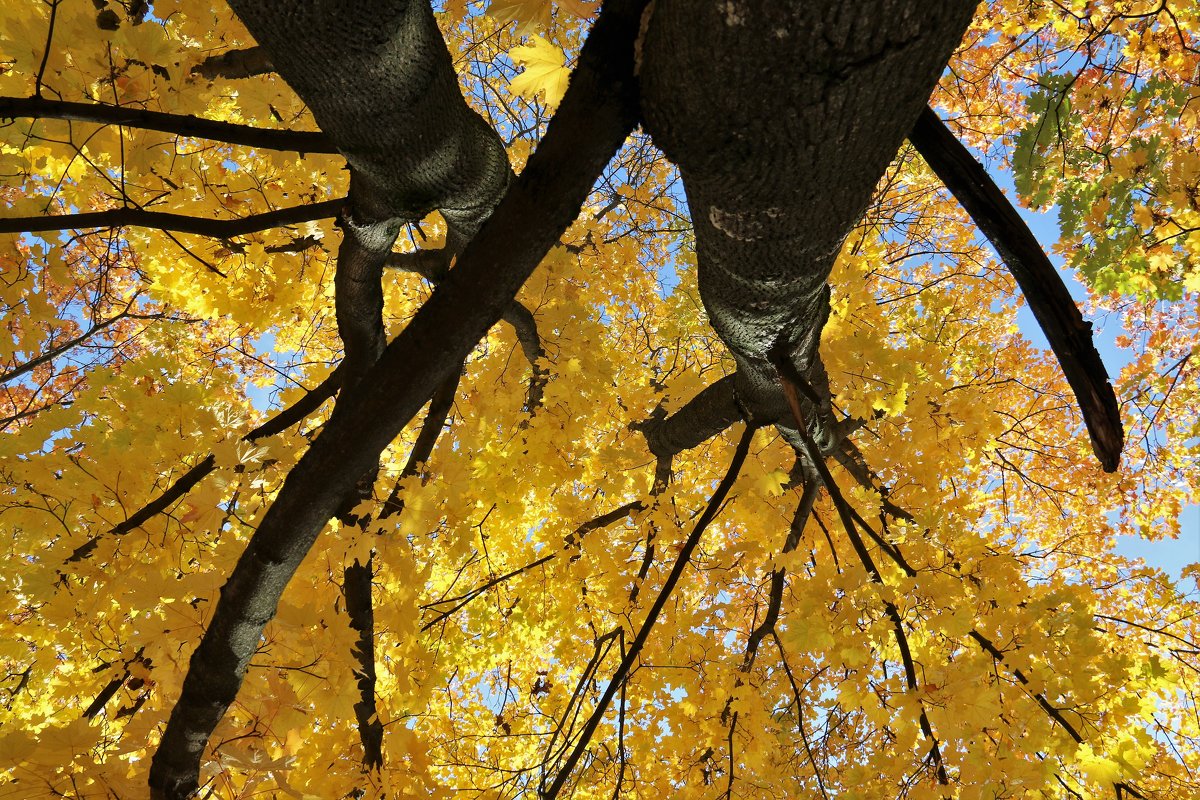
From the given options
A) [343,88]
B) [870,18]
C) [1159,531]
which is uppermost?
[1159,531]

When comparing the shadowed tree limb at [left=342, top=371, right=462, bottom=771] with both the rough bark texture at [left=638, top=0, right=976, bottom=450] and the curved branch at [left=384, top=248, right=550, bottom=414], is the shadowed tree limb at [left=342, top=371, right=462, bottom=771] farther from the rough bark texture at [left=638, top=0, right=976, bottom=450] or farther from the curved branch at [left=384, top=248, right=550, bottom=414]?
the rough bark texture at [left=638, top=0, right=976, bottom=450]

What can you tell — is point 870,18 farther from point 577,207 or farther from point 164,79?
point 164,79

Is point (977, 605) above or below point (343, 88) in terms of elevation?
below

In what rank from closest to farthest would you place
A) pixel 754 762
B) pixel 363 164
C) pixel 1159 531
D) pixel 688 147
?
1. pixel 688 147
2. pixel 363 164
3. pixel 754 762
4. pixel 1159 531

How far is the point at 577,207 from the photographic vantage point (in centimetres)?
127

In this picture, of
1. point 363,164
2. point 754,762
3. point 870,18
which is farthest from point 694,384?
point 870,18

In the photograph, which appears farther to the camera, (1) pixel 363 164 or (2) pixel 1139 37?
(2) pixel 1139 37

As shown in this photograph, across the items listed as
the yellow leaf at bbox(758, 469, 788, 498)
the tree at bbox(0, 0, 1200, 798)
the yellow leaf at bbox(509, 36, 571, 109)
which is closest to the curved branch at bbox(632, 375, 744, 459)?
the tree at bbox(0, 0, 1200, 798)

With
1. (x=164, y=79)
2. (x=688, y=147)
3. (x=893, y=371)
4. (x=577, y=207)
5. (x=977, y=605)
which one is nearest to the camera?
(x=688, y=147)

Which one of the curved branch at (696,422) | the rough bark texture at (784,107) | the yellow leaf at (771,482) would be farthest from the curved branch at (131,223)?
the yellow leaf at (771,482)

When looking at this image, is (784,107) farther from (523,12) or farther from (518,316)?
(518,316)

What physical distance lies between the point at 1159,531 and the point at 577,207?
8.22 metres

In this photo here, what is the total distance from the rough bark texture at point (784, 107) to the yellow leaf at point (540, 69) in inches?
15.0

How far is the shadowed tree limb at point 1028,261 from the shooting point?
1256mm
